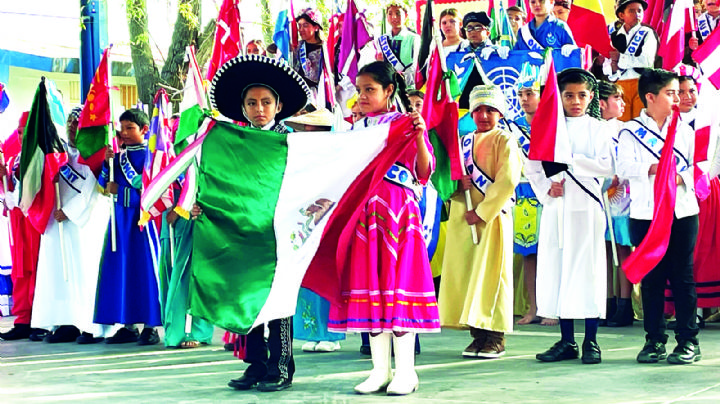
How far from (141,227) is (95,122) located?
92 centimetres

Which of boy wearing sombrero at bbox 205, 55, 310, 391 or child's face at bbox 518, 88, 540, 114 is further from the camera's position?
child's face at bbox 518, 88, 540, 114

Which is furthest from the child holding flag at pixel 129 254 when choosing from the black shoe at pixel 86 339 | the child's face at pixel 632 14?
the child's face at pixel 632 14

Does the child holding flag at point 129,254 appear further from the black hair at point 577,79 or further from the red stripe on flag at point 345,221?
the black hair at point 577,79

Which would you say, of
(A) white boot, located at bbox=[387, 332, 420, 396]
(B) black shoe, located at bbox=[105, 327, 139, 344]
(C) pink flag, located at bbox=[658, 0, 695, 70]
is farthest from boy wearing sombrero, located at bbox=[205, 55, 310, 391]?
(C) pink flag, located at bbox=[658, 0, 695, 70]

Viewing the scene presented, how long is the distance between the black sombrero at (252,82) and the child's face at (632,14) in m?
4.78

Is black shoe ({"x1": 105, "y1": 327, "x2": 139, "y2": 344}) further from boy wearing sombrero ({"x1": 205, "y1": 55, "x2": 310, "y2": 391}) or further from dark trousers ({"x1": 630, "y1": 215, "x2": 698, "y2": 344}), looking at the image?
dark trousers ({"x1": 630, "y1": 215, "x2": 698, "y2": 344})

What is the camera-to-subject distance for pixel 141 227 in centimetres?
929

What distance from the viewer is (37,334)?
10.1 meters

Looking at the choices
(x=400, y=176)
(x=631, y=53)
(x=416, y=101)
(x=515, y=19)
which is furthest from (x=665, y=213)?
(x=515, y=19)

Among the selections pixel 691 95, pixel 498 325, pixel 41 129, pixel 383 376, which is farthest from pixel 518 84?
pixel 383 376

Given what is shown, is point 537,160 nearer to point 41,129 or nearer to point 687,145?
point 687,145

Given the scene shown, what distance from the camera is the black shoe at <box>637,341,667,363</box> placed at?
732 centimetres

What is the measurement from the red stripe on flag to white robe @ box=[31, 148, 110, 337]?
137 inches

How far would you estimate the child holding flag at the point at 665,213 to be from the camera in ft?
23.9
